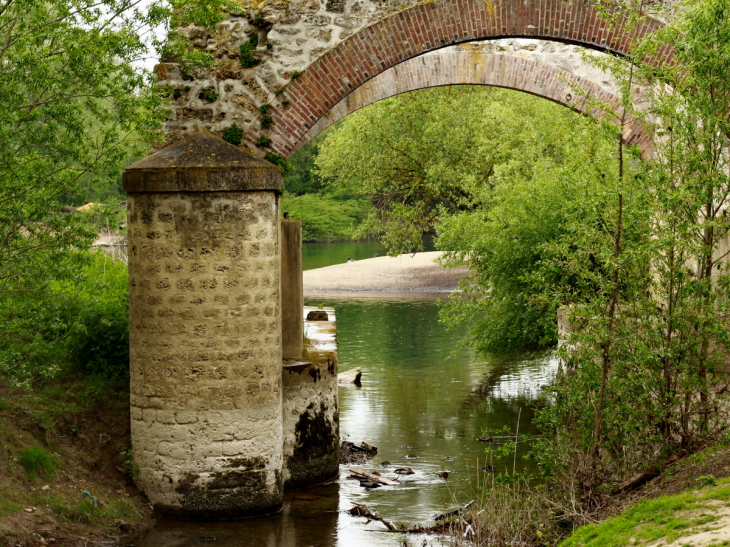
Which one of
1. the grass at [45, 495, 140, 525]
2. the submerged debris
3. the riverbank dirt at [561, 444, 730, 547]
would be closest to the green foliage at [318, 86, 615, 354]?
the submerged debris

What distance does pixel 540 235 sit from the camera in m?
14.1

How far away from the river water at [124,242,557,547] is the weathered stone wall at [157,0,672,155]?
3.88 meters

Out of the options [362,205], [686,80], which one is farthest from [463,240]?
[362,205]

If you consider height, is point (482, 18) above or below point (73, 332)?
above

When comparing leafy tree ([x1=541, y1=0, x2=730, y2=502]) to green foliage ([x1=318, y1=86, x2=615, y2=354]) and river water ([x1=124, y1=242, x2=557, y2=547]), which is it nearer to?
river water ([x1=124, y1=242, x2=557, y2=547])

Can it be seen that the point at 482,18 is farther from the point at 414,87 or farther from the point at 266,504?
the point at 266,504

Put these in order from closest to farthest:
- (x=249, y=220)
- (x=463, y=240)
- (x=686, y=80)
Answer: (x=686, y=80), (x=249, y=220), (x=463, y=240)

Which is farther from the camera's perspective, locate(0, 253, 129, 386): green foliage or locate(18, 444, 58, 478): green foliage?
locate(0, 253, 129, 386): green foliage

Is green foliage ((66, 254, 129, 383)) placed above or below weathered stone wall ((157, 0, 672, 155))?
below

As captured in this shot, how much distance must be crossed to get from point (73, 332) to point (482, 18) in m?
5.82

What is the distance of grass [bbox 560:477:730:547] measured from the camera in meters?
5.86

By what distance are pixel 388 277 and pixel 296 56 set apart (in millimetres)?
24320

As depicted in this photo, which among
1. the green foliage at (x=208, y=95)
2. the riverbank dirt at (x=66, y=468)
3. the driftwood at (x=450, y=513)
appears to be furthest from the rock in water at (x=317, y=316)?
the driftwood at (x=450, y=513)

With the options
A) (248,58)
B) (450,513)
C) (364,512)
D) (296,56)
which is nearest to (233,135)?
(248,58)
